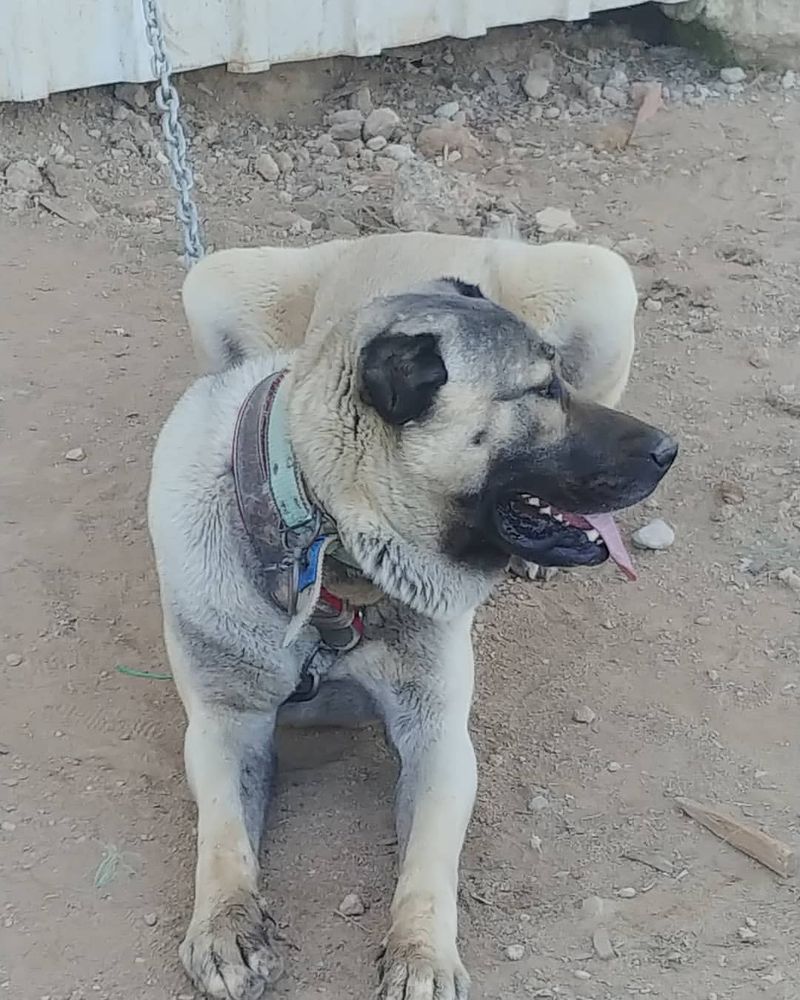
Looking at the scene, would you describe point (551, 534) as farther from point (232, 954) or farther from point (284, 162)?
point (284, 162)

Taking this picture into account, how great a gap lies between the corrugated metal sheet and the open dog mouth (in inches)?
138

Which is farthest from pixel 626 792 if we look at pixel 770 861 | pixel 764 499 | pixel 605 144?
pixel 605 144

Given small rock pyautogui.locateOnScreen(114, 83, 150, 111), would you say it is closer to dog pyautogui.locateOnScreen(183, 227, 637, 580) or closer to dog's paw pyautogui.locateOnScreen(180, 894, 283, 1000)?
dog pyautogui.locateOnScreen(183, 227, 637, 580)

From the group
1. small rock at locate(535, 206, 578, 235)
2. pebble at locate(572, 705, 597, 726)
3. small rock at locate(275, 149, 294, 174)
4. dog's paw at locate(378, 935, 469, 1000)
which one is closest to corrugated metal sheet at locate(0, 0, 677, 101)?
small rock at locate(275, 149, 294, 174)

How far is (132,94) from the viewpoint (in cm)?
585

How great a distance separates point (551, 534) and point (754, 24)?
15.3ft

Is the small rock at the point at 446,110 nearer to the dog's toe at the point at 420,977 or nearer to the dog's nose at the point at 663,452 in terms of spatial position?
the dog's nose at the point at 663,452

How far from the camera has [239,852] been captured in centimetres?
273

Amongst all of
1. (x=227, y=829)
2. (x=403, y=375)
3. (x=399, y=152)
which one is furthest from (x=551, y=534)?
(x=399, y=152)

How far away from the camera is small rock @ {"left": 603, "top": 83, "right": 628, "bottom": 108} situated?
254 inches

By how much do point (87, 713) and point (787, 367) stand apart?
2452mm

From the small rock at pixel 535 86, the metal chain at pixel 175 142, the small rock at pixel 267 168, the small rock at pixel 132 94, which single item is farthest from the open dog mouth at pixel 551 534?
the small rock at pixel 535 86

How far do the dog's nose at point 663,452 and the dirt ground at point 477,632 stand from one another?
0.76 metres

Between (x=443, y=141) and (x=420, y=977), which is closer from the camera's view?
(x=420, y=977)
